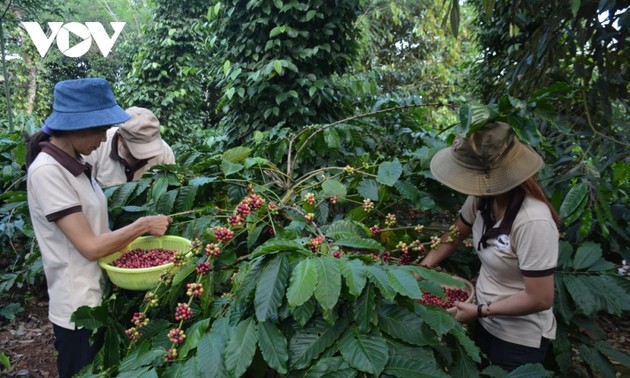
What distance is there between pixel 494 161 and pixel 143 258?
1.18 metres

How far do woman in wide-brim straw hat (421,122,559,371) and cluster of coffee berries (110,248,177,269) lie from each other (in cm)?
95

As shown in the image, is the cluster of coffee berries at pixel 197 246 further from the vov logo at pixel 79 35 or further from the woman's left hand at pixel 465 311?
the vov logo at pixel 79 35

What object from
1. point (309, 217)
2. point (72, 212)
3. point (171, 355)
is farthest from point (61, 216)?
point (309, 217)

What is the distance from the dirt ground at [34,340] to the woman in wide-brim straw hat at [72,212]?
1528 mm

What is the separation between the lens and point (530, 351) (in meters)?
1.54

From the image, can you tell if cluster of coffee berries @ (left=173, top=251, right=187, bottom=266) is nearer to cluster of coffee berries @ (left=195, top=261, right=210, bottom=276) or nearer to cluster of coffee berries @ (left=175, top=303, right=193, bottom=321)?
cluster of coffee berries @ (left=195, top=261, right=210, bottom=276)

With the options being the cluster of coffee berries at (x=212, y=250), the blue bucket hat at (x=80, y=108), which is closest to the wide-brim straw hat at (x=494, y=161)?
the cluster of coffee berries at (x=212, y=250)

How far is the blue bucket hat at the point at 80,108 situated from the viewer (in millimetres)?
1539

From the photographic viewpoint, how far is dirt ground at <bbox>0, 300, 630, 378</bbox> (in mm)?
2885

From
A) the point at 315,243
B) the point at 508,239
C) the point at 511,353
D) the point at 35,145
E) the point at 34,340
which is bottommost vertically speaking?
the point at 34,340

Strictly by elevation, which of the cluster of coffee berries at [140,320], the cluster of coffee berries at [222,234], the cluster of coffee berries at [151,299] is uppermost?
the cluster of coffee berries at [222,234]

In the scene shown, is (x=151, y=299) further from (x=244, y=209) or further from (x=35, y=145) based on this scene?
(x=35, y=145)

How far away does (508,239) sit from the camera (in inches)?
56.0

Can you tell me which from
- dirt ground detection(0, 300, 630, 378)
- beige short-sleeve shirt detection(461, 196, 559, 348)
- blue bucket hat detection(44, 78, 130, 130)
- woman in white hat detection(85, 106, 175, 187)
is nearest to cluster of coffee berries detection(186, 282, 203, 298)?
blue bucket hat detection(44, 78, 130, 130)
